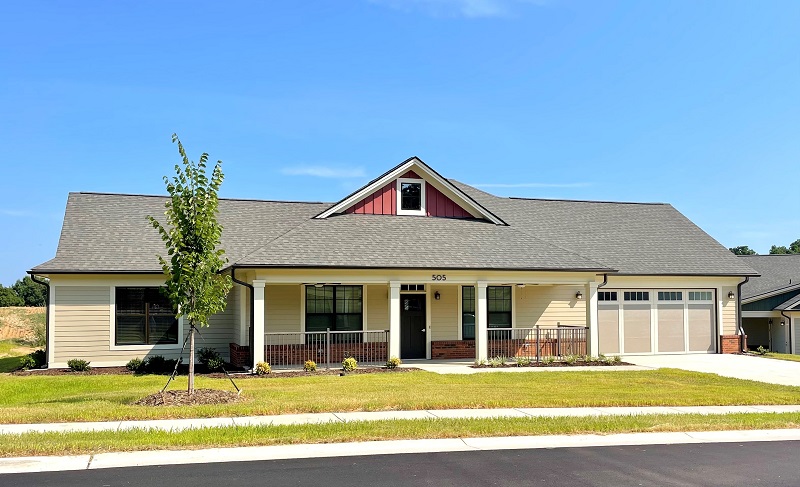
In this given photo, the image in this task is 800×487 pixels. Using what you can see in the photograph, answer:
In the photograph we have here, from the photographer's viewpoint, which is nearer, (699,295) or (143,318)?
(143,318)

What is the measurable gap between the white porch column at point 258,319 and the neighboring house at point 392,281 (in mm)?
29

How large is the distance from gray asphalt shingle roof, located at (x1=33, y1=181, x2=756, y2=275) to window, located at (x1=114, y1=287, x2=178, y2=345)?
93 cm

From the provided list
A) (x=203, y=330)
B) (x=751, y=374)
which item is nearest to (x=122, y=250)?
(x=203, y=330)

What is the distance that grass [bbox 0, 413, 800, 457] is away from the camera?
937cm

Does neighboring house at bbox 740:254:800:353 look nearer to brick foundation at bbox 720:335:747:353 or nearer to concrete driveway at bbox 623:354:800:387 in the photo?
brick foundation at bbox 720:335:747:353

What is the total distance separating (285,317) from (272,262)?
10.8 feet

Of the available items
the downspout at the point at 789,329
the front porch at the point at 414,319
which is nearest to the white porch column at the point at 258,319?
the front porch at the point at 414,319

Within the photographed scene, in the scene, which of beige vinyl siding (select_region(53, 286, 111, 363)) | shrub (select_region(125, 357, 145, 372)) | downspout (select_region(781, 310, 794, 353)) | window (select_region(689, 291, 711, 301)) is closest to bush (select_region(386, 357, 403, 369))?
shrub (select_region(125, 357, 145, 372))

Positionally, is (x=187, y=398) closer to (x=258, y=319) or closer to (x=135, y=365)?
(x=258, y=319)

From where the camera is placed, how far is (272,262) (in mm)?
19438

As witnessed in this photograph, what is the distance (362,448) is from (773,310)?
1146 inches

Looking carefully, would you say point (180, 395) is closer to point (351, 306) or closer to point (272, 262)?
point (272, 262)

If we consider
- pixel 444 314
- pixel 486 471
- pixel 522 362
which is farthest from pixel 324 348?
pixel 486 471

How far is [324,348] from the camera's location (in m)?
21.9
